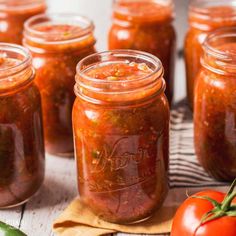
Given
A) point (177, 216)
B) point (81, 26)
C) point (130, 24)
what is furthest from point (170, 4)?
point (177, 216)

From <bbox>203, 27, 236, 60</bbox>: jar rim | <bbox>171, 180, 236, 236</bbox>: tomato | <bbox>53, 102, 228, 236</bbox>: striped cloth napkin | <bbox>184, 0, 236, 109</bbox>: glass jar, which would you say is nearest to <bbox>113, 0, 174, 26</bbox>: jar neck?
<bbox>184, 0, 236, 109</bbox>: glass jar

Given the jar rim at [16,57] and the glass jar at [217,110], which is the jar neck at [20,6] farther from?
the glass jar at [217,110]

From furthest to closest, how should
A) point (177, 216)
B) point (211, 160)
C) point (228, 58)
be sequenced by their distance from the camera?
point (211, 160) → point (228, 58) → point (177, 216)

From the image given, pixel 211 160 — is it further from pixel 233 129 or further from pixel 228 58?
pixel 228 58

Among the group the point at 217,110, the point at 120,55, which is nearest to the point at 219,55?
the point at 217,110

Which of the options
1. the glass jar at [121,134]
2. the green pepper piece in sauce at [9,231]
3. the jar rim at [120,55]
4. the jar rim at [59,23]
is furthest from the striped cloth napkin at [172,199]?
the jar rim at [59,23]

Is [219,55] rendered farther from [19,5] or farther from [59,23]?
[19,5]

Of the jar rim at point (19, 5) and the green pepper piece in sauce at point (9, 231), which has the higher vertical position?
the jar rim at point (19, 5)
